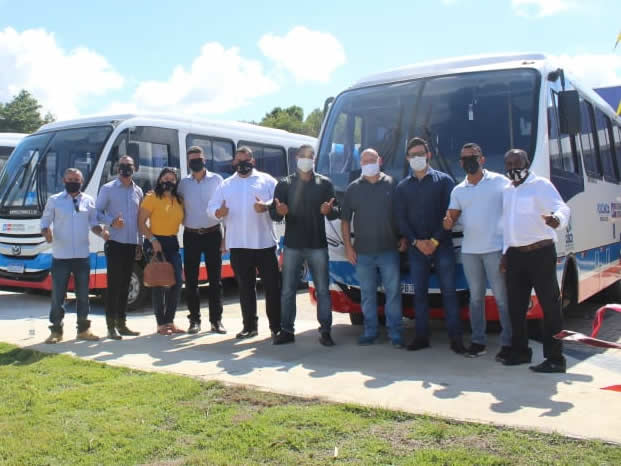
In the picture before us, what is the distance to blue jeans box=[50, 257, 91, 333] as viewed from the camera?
7668mm

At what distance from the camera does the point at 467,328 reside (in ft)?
27.6

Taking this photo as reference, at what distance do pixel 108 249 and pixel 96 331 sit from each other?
1207 mm

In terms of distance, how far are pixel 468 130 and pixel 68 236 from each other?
4.29 metres

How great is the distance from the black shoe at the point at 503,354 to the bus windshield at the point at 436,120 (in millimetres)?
1692

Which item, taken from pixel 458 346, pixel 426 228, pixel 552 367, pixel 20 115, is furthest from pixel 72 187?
pixel 20 115

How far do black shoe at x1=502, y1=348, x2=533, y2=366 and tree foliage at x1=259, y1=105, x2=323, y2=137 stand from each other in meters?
87.0

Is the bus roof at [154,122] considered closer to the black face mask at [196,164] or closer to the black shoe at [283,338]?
the black face mask at [196,164]

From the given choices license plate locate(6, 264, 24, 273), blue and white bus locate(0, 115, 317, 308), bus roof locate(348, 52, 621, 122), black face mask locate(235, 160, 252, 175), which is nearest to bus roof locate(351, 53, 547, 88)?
bus roof locate(348, 52, 621, 122)

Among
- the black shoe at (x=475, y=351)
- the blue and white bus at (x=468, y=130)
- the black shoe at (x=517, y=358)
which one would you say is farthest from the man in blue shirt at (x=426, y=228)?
the black shoe at (x=517, y=358)

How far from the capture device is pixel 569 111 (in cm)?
716

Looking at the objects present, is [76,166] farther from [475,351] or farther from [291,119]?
[291,119]

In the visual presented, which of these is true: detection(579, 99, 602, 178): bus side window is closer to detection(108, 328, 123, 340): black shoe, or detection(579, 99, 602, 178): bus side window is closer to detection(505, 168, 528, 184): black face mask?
detection(505, 168, 528, 184): black face mask

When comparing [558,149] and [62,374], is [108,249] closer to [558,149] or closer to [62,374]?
[62,374]

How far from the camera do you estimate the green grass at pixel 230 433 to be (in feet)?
12.9
